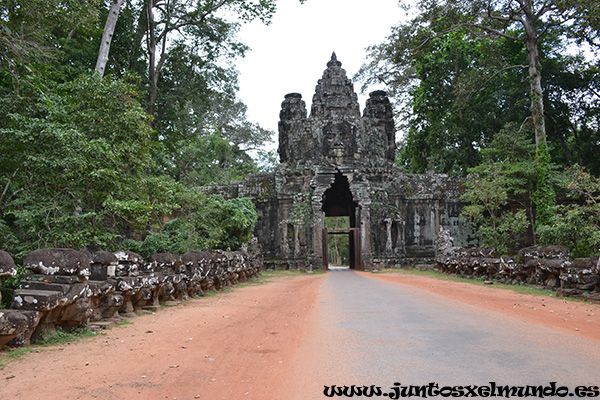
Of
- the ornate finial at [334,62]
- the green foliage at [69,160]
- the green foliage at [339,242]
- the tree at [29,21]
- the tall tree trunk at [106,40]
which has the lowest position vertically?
the green foliage at [339,242]

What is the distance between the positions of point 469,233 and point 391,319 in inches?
788

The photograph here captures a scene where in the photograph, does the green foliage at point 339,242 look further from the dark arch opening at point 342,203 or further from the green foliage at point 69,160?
the green foliage at point 69,160

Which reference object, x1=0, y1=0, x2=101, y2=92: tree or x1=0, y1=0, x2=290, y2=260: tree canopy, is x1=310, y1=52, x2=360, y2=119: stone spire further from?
x1=0, y1=0, x2=101, y2=92: tree

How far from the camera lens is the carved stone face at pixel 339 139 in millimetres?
24156

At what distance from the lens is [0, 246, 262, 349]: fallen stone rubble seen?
4.72 m

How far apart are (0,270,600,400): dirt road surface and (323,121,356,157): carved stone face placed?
17410mm

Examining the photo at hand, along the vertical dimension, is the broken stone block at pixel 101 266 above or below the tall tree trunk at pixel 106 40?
below

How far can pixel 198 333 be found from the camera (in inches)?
234

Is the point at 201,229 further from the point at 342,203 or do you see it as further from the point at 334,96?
the point at 342,203

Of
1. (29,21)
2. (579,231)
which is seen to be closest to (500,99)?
(579,231)

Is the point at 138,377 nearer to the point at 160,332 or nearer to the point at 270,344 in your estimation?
the point at 270,344

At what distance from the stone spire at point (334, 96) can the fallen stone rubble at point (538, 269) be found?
11.0 metres

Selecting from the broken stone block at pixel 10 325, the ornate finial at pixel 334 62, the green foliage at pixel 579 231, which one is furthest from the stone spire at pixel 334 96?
the broken stone block at pixel 10 325

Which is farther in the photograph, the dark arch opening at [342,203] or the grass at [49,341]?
the dark arch opening at [342,203]
